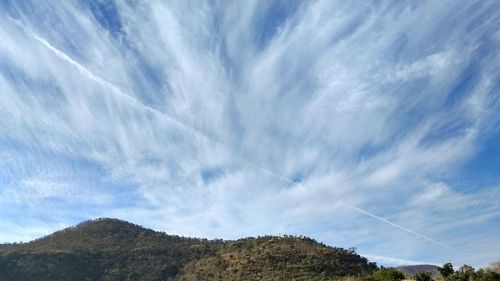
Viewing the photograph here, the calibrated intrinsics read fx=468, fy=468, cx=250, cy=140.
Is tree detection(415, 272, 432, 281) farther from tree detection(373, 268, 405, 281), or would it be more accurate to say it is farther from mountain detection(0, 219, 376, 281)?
mountain detection(0, 219, 376, 281)

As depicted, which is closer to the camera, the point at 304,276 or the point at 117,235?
the point at 304,276

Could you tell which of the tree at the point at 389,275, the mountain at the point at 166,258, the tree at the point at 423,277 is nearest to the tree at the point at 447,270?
the tree at the point at 423,277

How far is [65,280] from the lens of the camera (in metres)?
96.7

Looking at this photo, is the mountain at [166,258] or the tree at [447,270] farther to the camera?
the mountain at [166,258]

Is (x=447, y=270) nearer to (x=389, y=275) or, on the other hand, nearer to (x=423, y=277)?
(x=423, y=277)

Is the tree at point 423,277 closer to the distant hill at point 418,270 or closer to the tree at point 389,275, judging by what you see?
the tree at point 389,275

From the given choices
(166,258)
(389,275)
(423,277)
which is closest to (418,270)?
(166,258)

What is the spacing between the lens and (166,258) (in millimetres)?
109938

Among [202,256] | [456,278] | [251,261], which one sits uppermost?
[202,256]

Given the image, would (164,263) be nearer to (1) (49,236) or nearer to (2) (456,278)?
(1) (49,236)

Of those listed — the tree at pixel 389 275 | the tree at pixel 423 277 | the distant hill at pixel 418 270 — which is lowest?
the tree at pixel 423 277

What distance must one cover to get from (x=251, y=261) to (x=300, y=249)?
36.1 ft

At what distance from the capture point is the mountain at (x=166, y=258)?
84.1 m

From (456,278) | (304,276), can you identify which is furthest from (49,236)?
(456,278)
